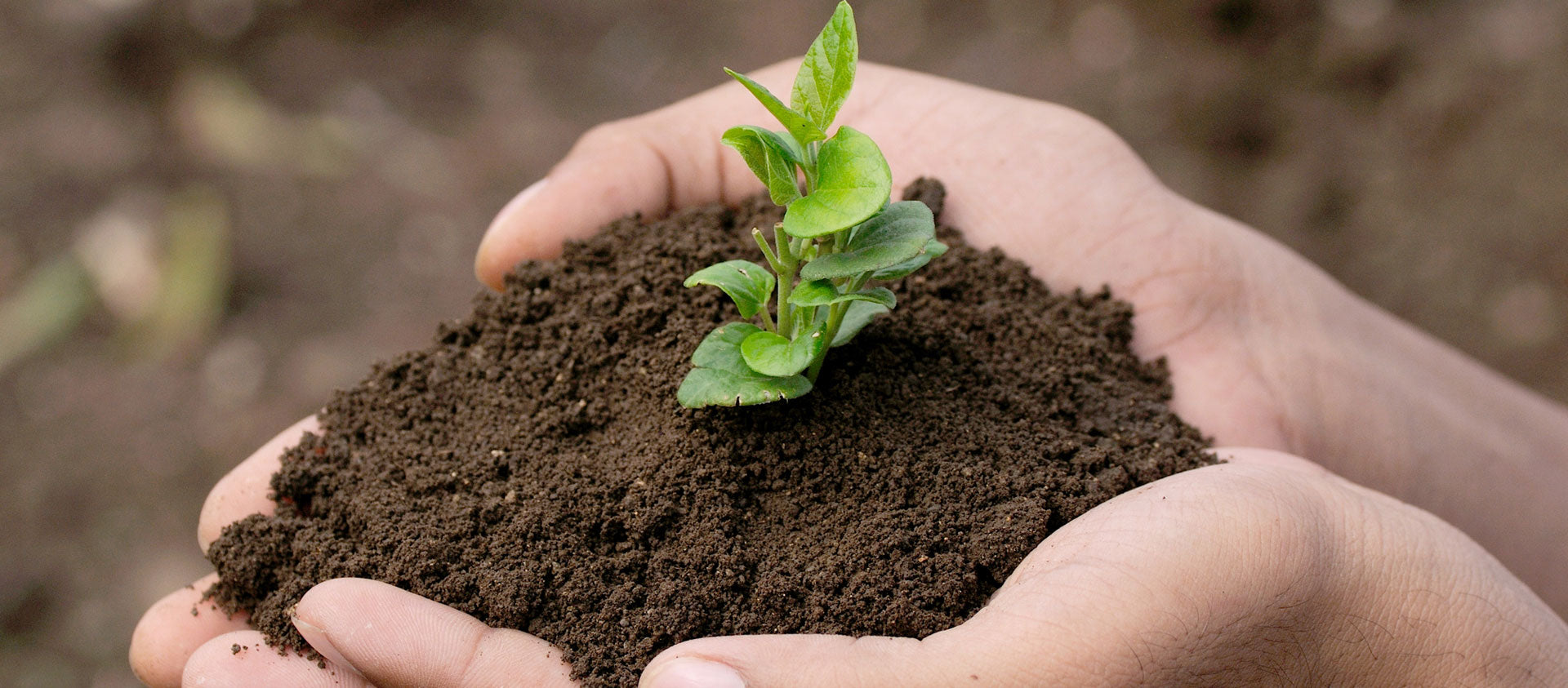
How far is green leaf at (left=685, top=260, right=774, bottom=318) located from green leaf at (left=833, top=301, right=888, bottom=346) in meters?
0.18

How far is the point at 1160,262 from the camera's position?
109 inches

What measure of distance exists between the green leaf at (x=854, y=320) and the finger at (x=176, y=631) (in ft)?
4.84

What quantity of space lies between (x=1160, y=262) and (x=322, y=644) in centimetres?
227

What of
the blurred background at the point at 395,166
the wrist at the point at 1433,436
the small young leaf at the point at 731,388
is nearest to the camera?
the small young leaf at the point at 731,388

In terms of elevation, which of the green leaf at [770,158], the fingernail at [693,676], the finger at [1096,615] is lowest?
the finger at [1096,615]

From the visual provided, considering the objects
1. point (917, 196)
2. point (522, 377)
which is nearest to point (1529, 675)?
point (917, 196)

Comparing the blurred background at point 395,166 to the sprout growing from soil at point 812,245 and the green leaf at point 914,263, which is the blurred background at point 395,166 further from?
the green leaf at point 914,263

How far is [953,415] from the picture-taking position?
2.13m

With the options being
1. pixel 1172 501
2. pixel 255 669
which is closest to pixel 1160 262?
pixel 1172 501

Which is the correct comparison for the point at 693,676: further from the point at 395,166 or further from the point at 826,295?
the point at 395,166

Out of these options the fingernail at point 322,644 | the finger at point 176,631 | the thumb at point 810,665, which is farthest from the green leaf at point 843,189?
the finger at point 176,631

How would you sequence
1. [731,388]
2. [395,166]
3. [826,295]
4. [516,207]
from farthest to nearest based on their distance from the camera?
[395,166]
[516,207]
[731,388]
[826,295]

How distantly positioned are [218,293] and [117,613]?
1482 mm

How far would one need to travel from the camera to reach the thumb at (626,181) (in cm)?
268
